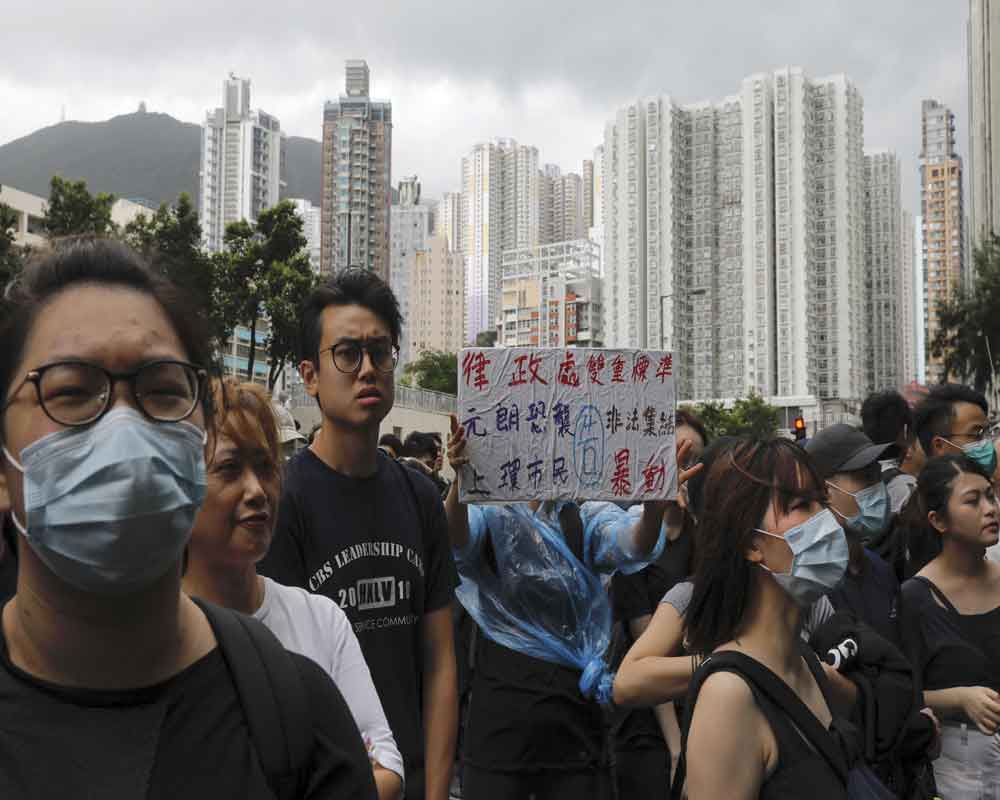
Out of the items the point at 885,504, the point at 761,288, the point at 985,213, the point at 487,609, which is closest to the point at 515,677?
the point at 487,609

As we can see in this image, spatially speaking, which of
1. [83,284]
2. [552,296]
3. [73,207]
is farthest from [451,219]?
[83,284]

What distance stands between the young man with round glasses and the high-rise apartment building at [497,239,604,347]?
83.0 metres

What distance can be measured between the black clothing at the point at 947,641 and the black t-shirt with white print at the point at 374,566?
6.33 ft

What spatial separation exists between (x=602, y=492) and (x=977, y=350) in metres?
24.5

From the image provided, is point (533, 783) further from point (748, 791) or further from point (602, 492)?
point (748, 791)

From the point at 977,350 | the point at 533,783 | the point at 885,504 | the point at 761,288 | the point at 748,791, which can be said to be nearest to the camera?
the point at 748,791

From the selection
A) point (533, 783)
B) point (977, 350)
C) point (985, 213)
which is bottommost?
point (533, 783)

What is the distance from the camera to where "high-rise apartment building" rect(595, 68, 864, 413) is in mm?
84562

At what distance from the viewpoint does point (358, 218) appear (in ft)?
316

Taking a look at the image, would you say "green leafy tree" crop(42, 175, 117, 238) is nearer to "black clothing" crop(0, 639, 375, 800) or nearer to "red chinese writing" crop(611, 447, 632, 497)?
"red chinese writing" crop(611, 447, 632, 497)

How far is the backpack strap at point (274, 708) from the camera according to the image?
1402mm

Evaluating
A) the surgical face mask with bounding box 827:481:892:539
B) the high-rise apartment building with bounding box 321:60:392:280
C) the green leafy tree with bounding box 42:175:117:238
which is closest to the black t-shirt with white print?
the surgical face mask with bounding box 827:481:892:539

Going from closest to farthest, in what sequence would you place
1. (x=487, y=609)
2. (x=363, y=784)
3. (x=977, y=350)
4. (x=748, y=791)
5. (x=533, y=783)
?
1. (x=363, y=784)
2. (x=748, y=791)
3. (x=533, y=783)
4. (x=487, y=609)
5. (x=977, y=350)

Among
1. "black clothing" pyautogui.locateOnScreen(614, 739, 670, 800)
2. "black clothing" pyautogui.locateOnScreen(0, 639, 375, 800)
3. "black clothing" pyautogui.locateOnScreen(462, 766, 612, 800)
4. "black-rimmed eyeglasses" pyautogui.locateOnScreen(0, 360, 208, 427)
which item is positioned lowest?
"black clothing" pyautogui.locateOnScreen(614, 739, 670, 800)
